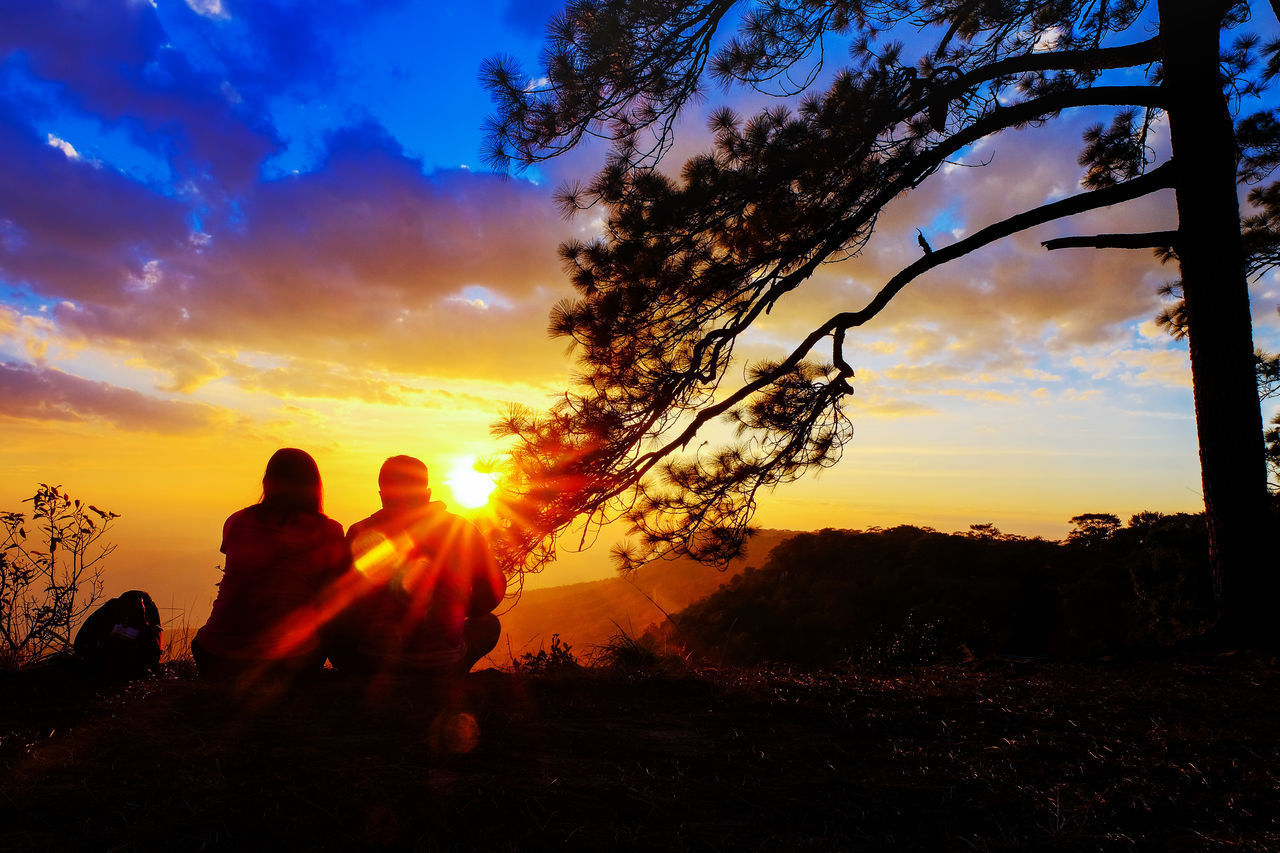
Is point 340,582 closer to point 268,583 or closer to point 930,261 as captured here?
point 268,583

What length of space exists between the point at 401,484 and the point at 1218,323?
591 cm

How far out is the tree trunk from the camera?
489cm

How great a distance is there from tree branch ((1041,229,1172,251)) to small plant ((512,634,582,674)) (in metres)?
4.76

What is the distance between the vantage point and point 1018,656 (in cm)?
493

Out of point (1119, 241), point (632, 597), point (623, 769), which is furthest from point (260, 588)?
point (632, 597)

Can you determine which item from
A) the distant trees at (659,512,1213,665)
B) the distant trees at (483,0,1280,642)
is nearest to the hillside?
the distant trees at (659,512,1213,665)

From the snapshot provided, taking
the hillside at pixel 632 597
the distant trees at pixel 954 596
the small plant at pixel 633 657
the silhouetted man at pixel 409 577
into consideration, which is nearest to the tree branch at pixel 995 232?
the distant trees at pixel 954 596

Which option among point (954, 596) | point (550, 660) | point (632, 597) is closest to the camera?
point (550, 660)

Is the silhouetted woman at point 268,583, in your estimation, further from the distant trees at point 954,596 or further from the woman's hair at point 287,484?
the distant trees at point 954,596

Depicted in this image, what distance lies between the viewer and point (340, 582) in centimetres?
328

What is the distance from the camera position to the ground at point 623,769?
1.53m

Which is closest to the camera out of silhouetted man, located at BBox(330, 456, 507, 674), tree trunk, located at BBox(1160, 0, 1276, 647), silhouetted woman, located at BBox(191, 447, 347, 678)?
silhouetted woman, located at BBox(191, 447, 347, 678)

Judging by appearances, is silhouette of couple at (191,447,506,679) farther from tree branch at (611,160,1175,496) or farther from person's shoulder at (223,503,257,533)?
tree branch at (611,160,1175,496)

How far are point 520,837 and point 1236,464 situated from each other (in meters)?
5.84
